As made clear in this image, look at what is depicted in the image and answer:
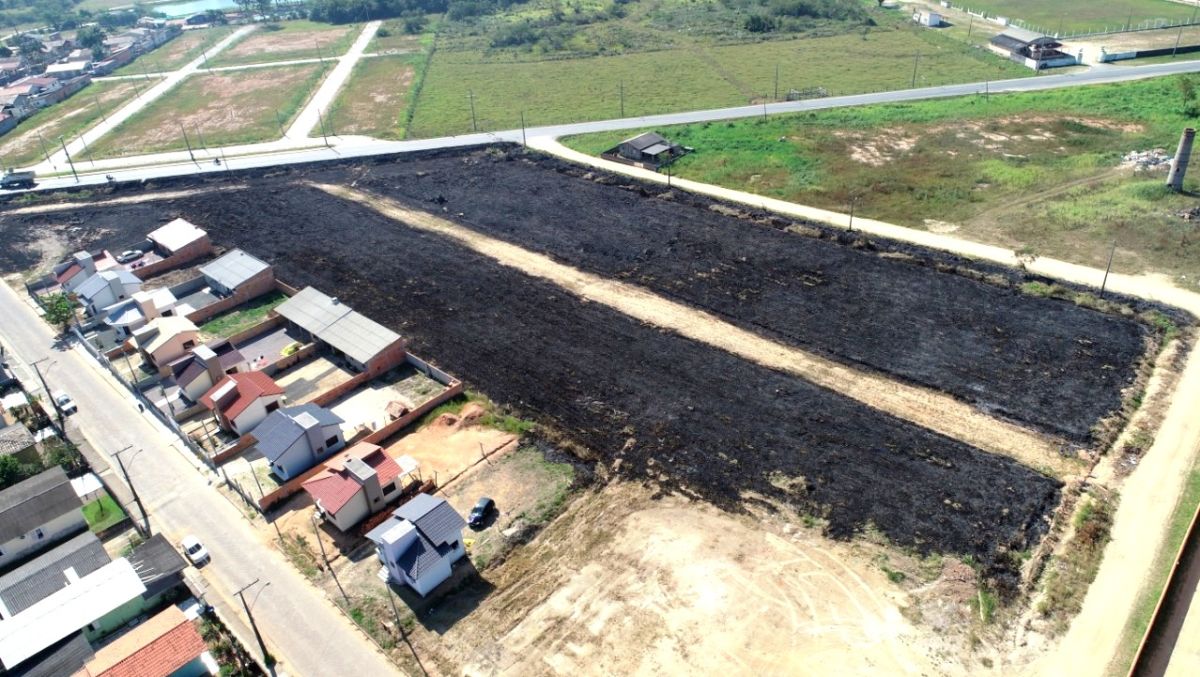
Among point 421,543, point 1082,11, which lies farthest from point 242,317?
point 1082,11

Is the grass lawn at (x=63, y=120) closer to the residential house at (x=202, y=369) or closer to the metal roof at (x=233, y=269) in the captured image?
the metal roof at (x=233, y=269)

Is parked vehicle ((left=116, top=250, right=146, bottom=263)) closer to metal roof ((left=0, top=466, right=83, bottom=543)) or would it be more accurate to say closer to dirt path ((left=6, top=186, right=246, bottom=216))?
dirt path ((left=6, top=186, right=246, bottom=216))

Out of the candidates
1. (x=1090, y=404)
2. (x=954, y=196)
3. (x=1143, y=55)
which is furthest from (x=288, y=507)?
(x=1143, y=55)

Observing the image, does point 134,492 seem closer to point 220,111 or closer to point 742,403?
point 742,403

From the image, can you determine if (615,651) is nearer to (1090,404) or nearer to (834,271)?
(1090,404)

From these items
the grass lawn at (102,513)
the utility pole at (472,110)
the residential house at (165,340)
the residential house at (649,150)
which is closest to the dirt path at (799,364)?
the residential house at (649,150)

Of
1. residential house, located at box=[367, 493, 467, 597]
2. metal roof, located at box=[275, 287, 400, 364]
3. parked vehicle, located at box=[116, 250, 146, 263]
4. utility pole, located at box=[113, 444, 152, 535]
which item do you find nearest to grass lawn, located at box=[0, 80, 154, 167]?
parked vehicle, located at box=[116, 250, 146, 263]
